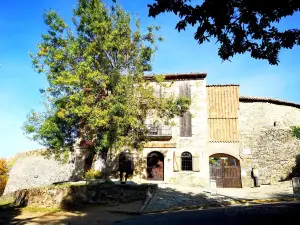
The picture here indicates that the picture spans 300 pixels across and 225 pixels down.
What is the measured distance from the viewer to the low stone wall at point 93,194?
13664 millimetres

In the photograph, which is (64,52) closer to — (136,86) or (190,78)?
(136,86)

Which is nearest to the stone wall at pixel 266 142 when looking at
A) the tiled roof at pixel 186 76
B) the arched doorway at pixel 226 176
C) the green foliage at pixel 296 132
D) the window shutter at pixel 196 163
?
the green foliage at pixel 296 132

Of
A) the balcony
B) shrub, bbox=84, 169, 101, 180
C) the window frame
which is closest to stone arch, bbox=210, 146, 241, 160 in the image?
the window frame

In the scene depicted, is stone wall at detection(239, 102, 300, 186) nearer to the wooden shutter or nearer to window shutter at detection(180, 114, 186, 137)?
window shutter at detection(180, 114, 186, 137)

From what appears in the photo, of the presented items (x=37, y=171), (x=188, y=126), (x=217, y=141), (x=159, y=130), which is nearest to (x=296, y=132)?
(x=217, y=141)

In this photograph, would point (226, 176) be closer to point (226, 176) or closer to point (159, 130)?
point (226, 176)

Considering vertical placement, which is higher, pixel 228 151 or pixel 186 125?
pixel 186 125

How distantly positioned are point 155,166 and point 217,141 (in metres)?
5.73

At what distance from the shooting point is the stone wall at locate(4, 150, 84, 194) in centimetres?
2477

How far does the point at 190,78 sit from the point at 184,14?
53.2ft

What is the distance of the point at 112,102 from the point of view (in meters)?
14.9

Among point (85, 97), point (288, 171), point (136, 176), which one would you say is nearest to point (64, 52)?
point (85, 97)

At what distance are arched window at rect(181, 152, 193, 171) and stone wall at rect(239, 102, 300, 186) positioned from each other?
14.8 feet

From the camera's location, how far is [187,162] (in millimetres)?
20203
